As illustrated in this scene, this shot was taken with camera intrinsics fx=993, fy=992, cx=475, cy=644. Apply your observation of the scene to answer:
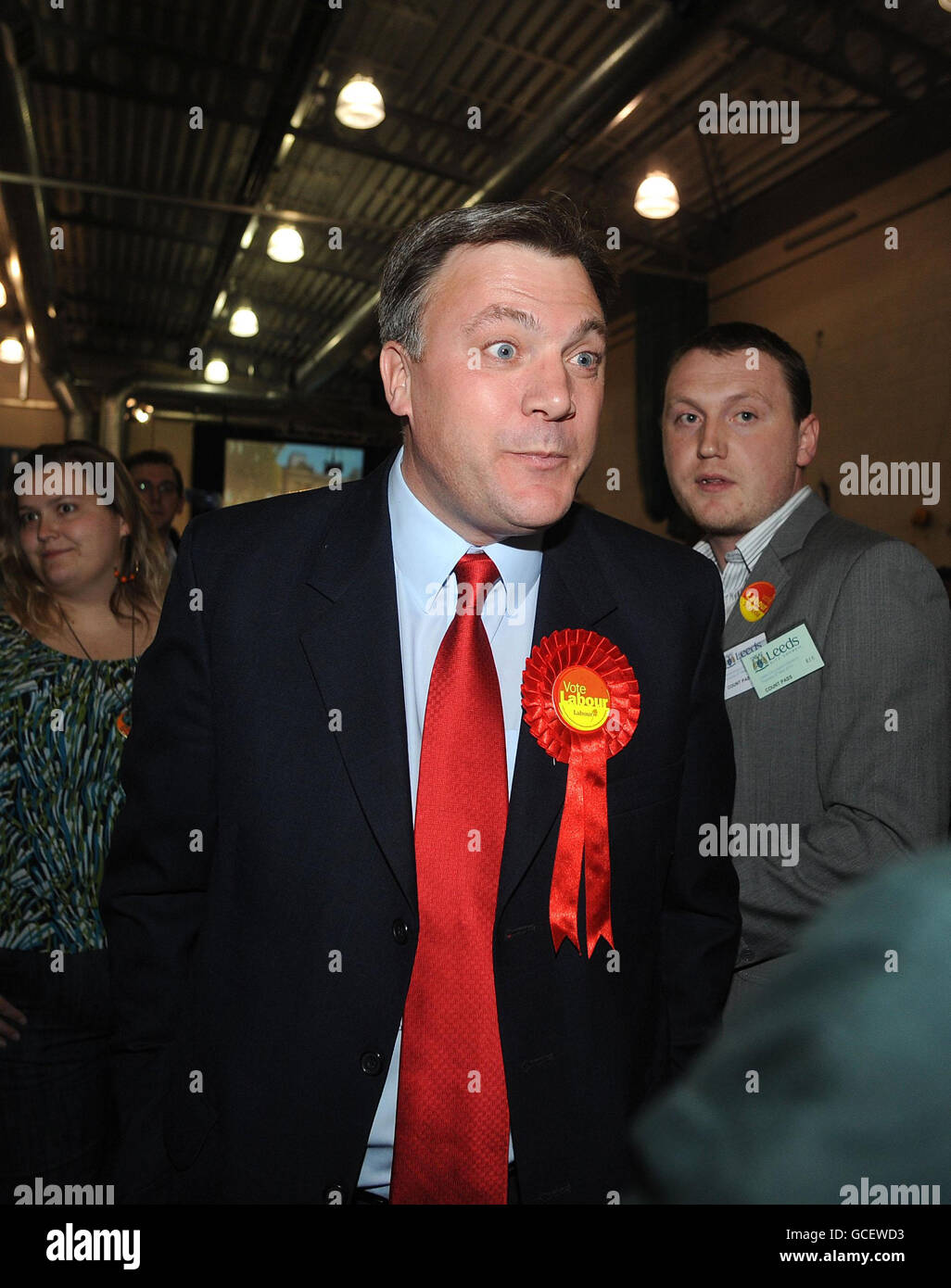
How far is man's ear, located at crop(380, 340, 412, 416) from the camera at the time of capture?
138 centimetres

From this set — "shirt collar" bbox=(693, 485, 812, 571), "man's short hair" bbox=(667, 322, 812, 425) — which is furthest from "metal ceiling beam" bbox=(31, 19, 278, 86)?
"shirt collar" bbox=(693, 485, 812, 571)

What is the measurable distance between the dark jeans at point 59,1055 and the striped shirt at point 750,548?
1.37m

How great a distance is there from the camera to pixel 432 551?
51.7 inches

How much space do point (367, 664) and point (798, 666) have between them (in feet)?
2.46

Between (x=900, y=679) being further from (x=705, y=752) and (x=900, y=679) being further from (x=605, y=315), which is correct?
(x=605, y=315)

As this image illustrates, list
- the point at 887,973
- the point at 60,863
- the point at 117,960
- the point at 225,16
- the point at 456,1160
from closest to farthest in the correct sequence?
the point at 887,973, the point at 456,1160, the point at 117,960, the point at 60,863, the point at 225,16

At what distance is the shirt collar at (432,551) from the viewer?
1307 mm

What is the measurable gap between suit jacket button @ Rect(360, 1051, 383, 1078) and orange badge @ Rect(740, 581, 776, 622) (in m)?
0.96

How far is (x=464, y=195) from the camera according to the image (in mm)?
6449

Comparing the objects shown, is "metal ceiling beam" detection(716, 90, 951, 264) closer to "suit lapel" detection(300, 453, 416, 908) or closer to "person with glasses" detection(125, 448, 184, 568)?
"person with glasses" detection(125, 448, 184, 568)

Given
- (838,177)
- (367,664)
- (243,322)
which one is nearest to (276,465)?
(243,322)

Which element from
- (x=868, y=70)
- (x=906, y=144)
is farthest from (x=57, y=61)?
(x=906, y=144)

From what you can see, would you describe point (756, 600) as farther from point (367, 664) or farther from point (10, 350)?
point (10, 350)

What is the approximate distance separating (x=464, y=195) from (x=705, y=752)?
19.5ft
